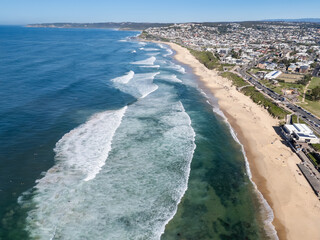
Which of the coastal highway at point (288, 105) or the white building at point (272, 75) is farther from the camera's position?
the white building at point (272, 75)

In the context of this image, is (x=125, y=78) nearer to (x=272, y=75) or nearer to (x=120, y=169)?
(x=120, y=169)

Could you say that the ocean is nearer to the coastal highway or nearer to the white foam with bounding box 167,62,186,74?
the coastal highway

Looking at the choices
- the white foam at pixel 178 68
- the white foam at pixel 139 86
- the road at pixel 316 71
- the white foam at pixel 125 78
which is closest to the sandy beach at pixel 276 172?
the white foam at pixel 139 86

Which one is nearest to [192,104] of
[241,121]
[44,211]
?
[241,121]

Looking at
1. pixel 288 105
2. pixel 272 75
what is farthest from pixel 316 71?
pixel 288 105

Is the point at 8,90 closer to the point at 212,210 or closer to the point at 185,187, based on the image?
the point at 185,187

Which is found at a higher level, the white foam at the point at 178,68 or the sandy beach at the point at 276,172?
the sandy beach at the point at 276,172

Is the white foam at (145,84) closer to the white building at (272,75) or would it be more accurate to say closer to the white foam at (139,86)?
the white foam at (139,86)
